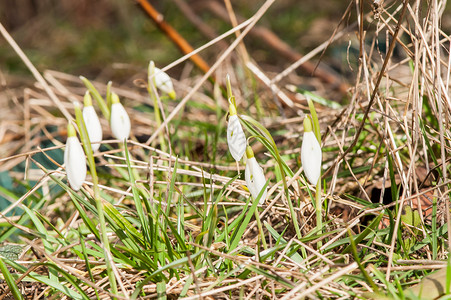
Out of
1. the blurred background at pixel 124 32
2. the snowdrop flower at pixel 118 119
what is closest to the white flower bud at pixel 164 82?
the snowdrop flower at pixel 118 119

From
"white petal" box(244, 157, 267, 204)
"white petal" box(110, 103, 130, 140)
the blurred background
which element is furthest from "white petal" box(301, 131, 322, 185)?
the blurred background

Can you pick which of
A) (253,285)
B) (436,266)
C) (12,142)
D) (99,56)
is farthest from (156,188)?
(99,56)

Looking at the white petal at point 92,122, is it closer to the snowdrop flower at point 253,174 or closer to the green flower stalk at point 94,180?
the green flower stalk at point 94,180

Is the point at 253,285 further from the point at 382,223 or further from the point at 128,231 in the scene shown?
the point at 382,223

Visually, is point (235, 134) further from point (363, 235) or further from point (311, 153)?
point (363, 235)

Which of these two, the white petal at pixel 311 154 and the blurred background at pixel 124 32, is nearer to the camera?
the white petal at pixel 311 154
